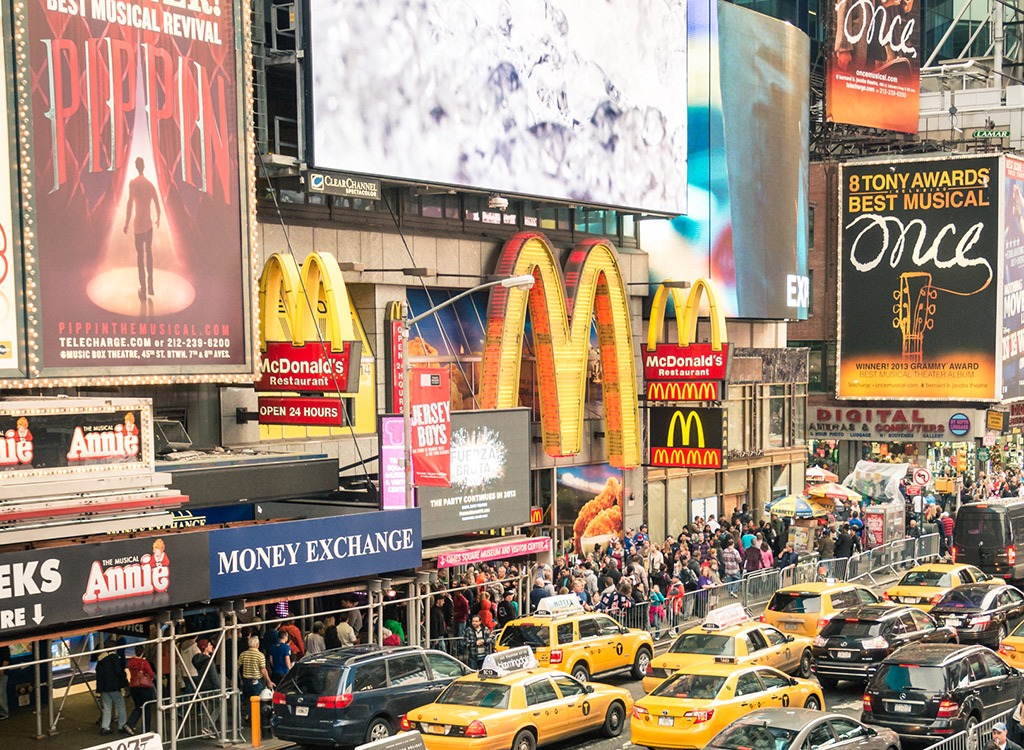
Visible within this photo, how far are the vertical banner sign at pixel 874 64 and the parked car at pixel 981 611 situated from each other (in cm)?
3686

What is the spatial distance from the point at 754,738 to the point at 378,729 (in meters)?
6.46

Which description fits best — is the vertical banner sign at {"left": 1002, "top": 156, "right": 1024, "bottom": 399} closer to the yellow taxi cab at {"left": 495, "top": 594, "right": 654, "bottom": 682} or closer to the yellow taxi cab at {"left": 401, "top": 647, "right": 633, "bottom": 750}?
the yellow taxi cab at {"left": 495, "top": 594, "right": 654, "bottom": 682}

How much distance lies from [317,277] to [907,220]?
35.8 metres

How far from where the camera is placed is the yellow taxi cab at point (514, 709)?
70.8ft

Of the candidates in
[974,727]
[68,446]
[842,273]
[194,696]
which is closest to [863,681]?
[974,727]

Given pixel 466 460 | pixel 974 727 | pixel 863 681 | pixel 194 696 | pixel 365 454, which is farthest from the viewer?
pixel 365 454

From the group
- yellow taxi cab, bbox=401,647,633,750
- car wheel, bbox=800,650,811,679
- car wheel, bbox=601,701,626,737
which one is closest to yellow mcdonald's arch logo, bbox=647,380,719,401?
car wheel, bbox=800,650,811,679

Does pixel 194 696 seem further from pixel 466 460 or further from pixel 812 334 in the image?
pixel 812 334

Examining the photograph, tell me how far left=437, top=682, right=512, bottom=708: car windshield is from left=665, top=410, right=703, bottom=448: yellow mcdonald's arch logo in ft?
68.5

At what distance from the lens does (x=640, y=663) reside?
1147 inches

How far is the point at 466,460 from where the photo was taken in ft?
104

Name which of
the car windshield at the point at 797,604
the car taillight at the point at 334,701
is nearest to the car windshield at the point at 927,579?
the car windshield at the point at 797,604

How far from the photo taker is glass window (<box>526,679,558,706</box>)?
22719mm

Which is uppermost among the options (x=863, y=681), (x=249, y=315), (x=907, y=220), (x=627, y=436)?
(x=907, y=220)
